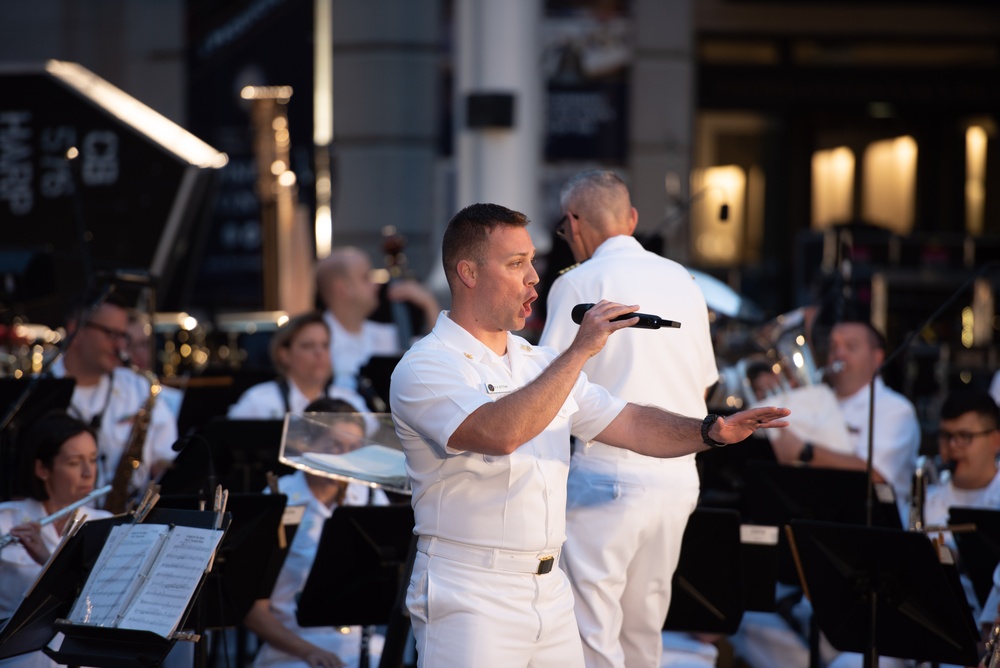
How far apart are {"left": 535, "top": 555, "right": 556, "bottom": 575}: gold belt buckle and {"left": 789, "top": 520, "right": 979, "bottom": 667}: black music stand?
1.63m

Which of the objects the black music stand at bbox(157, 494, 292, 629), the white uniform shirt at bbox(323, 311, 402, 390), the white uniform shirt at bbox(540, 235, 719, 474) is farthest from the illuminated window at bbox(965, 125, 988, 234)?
the black music stand at bbox(157, 494, 292, 629)

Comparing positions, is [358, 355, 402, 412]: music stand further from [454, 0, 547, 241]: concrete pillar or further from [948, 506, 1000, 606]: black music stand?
[454, 0, 547, 241]: concrete pillar

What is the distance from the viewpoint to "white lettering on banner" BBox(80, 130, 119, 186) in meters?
8.92

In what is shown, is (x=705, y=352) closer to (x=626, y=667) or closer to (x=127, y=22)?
(x=626, y=667)

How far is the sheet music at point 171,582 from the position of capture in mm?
4109

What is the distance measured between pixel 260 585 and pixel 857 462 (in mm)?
2989

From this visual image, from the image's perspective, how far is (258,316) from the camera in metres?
11.1

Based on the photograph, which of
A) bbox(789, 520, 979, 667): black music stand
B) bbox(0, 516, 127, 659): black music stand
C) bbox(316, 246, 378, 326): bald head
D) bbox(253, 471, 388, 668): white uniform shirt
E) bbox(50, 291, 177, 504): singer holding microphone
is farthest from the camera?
bbox(316, 246, 378, 326): bald head

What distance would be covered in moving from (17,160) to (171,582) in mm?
5542

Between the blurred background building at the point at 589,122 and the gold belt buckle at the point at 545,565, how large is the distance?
686cm

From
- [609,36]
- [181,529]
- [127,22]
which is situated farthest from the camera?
[127,22]


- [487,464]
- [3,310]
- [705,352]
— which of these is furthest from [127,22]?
[487,464]

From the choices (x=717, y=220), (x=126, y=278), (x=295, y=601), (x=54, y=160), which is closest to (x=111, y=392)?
(x=126, y=278)

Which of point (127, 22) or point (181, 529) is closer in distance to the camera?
point (181, 529)
